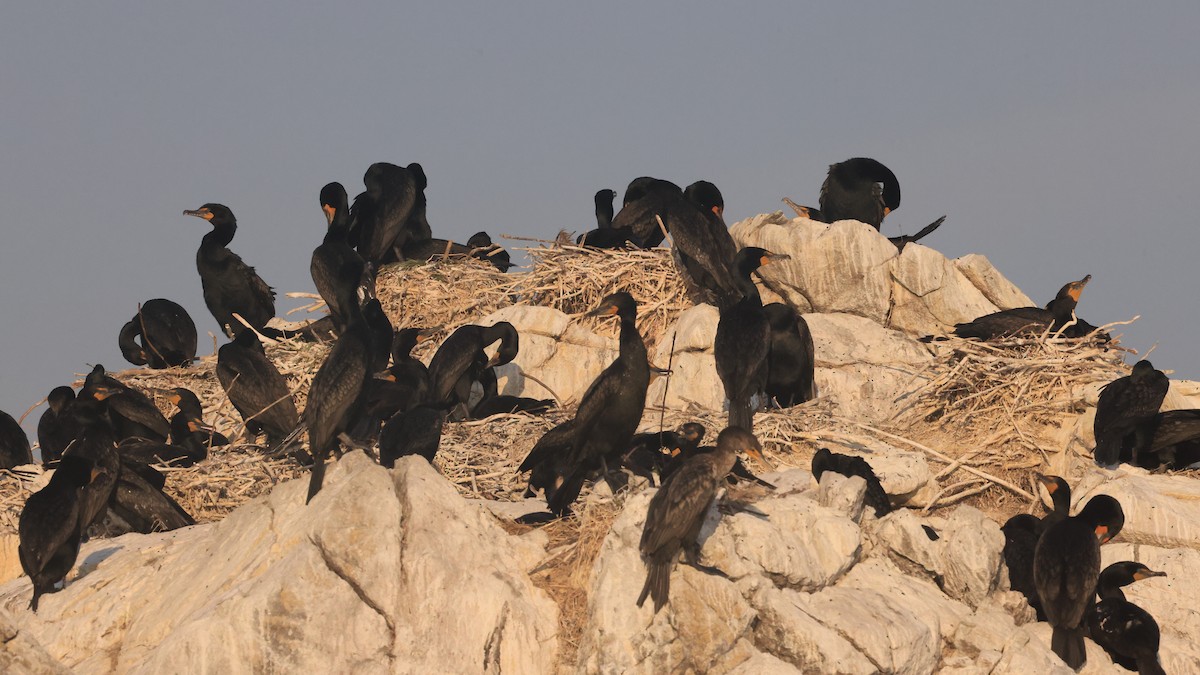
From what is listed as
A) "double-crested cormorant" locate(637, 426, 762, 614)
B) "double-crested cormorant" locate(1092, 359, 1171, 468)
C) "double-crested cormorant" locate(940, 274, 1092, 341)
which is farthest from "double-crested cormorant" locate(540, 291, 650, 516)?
"double-crested cormorant" locate(940, 274, 1092, 341)

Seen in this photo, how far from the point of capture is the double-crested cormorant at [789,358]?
53.0 ft

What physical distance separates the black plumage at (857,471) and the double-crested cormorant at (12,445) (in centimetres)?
886

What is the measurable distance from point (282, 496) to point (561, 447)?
2449 mm

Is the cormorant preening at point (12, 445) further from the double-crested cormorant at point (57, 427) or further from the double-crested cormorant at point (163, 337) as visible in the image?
the double-crested cormorant at point (163, 337)

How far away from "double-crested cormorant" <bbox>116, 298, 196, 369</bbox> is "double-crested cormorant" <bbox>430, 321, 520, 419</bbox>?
4.71 metres

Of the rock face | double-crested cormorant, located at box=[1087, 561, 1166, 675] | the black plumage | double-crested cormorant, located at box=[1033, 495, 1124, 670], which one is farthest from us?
the black plumage

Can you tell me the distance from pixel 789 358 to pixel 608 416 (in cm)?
433

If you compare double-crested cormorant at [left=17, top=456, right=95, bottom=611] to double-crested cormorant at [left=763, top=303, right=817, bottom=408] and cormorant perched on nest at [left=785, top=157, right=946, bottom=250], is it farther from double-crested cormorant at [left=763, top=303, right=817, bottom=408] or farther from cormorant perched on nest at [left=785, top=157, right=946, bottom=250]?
cormorant perched on nest at [left=785, top=157, right=946, bottom=250]

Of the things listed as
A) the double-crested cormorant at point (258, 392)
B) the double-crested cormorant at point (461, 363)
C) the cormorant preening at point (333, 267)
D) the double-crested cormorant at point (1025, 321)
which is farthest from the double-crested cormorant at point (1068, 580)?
the cormorant preening at point (333, 267)

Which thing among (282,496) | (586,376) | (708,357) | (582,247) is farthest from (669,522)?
(582,247)

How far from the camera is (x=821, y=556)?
38.1ft

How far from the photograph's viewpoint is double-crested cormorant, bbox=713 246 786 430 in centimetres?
1459

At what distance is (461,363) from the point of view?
→ 655 inches

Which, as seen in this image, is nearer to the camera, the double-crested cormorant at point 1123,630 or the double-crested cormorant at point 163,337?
the double-crested cormorant at point 1123,630
